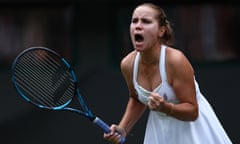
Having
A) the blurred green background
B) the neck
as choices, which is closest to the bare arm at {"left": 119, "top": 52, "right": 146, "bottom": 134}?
the neck

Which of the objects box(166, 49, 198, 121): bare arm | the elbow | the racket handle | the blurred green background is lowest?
the blurred green background

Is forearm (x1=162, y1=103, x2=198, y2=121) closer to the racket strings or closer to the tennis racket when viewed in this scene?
the tennis racket

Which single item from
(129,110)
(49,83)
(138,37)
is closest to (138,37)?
(138,37)

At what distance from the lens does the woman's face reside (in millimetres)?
5141

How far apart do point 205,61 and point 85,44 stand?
1.27 metres

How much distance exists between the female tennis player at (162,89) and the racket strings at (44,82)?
435 mm

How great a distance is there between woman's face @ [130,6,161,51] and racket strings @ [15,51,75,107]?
1.97 ft

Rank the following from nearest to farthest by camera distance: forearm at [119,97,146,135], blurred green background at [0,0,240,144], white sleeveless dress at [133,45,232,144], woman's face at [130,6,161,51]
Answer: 1. woman's face at [130,6,161,51]
2. white sleeveless dress at [133,45,232,144]
3. forearm at [119,97,146,135]
4. blurred green background at [0,0,240,144]

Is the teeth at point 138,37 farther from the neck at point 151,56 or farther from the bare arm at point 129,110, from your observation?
the bare arm at point 129,110

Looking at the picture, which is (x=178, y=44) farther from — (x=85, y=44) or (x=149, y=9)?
(x=149, y=9)

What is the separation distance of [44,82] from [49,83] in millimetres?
71

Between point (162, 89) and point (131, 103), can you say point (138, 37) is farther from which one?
point (131, 103)

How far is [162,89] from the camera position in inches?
207

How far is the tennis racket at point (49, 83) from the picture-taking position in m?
5.47
